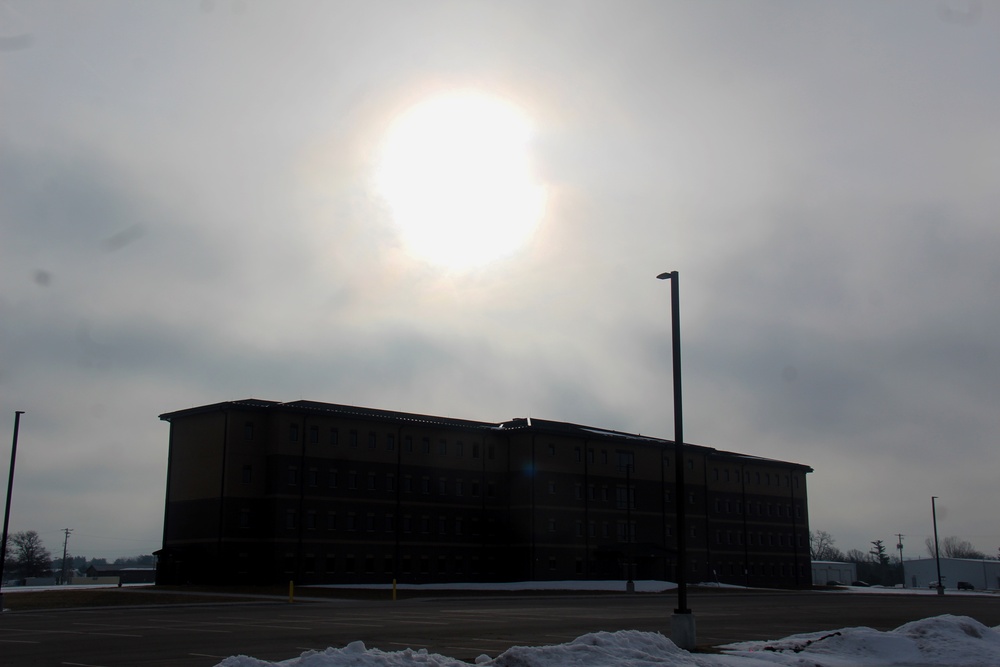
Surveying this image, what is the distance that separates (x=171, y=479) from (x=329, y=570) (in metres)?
14.5

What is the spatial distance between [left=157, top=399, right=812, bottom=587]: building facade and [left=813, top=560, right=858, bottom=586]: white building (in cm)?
3352

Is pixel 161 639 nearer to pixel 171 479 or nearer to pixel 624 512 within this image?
pixel 171 479

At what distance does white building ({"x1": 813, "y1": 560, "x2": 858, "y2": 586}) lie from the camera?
12838 centimetres

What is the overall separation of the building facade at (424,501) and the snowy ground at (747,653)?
175 ft

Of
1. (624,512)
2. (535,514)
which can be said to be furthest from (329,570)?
(624,512)

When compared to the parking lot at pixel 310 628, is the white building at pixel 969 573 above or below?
below

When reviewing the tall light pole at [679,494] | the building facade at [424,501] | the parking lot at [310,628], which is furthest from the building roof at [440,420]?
the tall light pole at [679,494]

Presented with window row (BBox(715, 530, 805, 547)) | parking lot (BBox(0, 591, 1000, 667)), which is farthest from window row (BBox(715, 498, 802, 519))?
parking lot (BBox(0, 591, 1000, 667))

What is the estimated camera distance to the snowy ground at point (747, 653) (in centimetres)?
1424

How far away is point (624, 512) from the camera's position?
87188 millimetres

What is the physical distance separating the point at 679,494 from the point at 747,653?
369 centimetres

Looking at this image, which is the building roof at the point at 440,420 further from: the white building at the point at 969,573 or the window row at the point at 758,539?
the white building at the point at 969,573

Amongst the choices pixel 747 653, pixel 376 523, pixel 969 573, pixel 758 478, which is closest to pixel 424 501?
pixel 376 523

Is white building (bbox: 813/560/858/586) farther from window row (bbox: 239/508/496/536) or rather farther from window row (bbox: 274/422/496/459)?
window row (bbox: 274/422/496/459)
